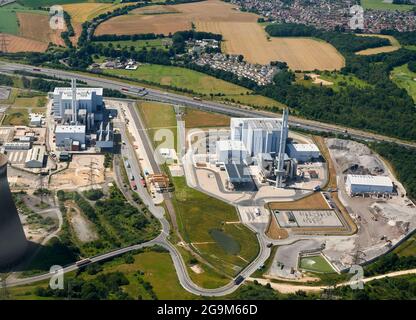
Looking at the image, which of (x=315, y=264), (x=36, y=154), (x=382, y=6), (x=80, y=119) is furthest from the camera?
(x=382, y=6)

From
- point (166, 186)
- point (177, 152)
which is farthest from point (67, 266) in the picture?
point (177, 152)

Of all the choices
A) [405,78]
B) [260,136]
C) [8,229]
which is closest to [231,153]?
[260,136]

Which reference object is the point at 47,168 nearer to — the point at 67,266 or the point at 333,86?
the point at 67,266

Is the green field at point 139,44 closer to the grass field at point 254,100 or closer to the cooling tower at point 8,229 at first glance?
the grass field at point 254,100

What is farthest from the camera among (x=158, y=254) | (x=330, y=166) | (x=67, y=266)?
(x=330, y=166)

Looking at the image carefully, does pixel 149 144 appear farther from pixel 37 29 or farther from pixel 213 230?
pixel 37 29
